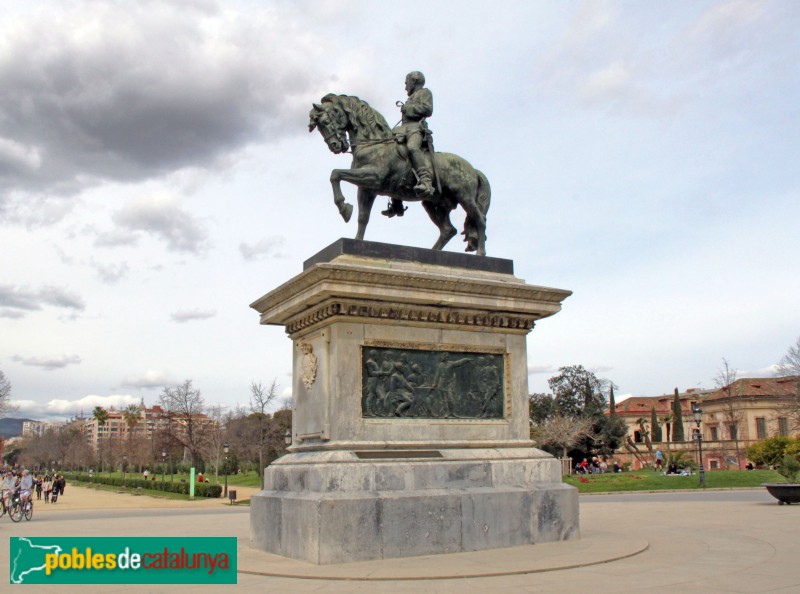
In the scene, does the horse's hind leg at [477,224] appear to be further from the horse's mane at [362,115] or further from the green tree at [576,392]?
the green tree at [576,392]

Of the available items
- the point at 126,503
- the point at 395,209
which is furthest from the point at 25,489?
the point at 126,503

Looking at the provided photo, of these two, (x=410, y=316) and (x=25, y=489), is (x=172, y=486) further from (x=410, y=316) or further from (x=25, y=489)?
(x=410, y=316)

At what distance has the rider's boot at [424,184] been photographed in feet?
40.3

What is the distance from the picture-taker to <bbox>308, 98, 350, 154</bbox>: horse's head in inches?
483

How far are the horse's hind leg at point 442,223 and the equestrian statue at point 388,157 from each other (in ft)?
1.17

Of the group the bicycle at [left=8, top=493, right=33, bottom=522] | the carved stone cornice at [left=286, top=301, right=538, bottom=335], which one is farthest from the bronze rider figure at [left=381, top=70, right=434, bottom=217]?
the bicycle at [left=8, top=493, right=33, bottom=522]

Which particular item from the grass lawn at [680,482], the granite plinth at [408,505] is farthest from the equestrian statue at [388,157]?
the grass lawn at [680,482]

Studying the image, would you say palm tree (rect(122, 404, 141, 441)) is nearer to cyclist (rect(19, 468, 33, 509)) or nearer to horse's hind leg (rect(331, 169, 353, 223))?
cyclist (rect(19, 468, 33, 509))

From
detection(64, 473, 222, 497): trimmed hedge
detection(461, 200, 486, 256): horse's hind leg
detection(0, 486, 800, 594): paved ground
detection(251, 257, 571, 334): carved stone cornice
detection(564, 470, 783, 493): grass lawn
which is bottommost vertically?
detection(64, 473, 222, 497): trimmed hedge

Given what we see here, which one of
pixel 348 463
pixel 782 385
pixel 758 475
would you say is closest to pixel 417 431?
pixel 348 463

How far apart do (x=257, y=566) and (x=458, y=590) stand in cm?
298

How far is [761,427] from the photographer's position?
276 ft

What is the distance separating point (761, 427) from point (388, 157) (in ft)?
277

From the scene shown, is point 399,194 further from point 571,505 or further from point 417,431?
point 571,505
